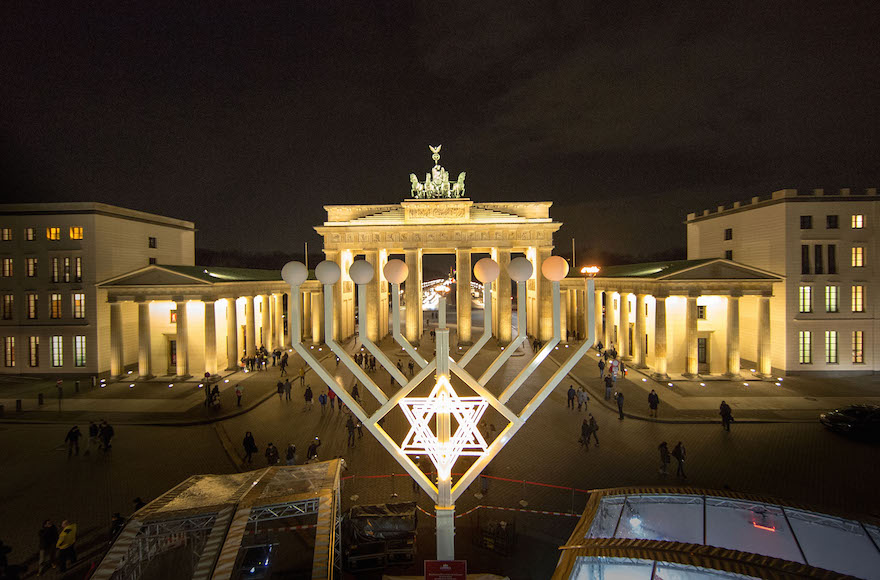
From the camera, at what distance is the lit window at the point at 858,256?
2692 centimetres

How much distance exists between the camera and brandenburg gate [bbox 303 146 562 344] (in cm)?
3859

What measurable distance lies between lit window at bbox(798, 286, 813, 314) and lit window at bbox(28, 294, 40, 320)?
49.5 metres

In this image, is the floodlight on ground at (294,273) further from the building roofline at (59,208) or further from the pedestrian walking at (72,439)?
the building roofline at (59,208)

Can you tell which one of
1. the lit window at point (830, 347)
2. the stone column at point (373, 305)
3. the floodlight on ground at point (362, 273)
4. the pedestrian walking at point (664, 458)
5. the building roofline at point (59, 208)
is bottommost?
the pedestrian walking at point (664, 458)

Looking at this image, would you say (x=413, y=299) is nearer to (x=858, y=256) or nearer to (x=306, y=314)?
(x=306, y=314)

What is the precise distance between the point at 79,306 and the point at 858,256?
50.7m

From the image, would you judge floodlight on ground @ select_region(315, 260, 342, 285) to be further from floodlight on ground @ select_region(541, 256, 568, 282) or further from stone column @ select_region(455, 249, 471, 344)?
stone column @ select_region(455, 249, 471, 344)

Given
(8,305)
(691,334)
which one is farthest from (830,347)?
(8,305)

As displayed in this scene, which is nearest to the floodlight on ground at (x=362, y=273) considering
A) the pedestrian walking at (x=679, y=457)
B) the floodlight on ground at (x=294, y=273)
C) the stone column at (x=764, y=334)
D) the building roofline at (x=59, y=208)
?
the floodlight on ground at (x=294, y=273)

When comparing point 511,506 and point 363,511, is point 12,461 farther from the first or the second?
point 511,506

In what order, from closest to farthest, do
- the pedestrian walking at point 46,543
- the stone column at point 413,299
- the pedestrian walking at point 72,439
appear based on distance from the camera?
the pedestrian walking at point 46,543, the pedestrian walking at point 72,439, the stone column at point 413,299

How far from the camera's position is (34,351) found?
28141 millimetres

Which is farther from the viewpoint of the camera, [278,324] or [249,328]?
[278,324]

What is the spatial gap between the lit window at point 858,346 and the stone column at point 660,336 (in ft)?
40.8
